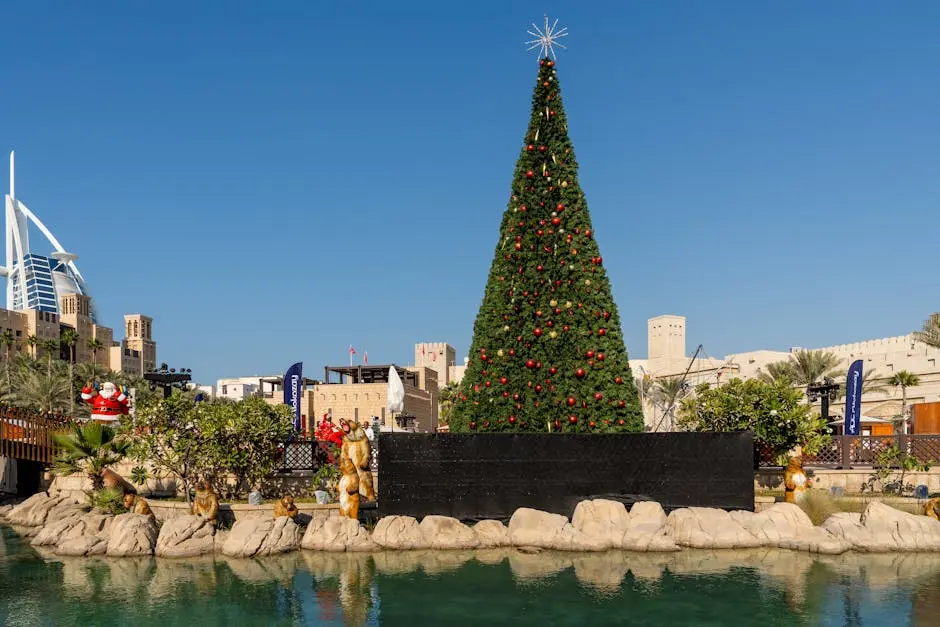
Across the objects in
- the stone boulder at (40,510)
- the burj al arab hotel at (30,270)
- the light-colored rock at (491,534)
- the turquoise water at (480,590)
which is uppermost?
the burj al arab hotel at (30,270)

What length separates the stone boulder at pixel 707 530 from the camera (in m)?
17.7

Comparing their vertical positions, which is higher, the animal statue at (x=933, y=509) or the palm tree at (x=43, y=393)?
the palm tree at (x=43, y=393)

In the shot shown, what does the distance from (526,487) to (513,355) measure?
3553 mm

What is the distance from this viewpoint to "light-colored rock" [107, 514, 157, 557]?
693 inches

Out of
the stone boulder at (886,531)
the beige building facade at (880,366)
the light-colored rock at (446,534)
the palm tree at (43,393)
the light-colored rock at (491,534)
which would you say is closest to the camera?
the stone boulder at (886,531)

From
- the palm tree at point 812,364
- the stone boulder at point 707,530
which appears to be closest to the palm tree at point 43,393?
the stone boulder at point 707,530

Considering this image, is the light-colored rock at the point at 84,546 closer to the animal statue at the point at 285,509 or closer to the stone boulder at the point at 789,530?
the animal statue at the point at 285,509

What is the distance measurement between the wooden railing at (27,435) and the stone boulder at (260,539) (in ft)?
37.7

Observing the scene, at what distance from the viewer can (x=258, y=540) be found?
17266 millimetres

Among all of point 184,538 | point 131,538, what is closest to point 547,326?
point 184,538

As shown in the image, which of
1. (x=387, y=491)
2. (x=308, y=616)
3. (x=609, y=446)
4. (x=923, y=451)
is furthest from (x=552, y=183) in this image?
(x=923, y=451)

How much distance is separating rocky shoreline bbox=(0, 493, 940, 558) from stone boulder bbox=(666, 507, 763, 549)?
0.02 m

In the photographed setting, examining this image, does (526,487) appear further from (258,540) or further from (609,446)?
(258,540)

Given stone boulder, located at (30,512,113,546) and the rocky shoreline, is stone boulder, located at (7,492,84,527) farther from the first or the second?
the rocky shoreline
